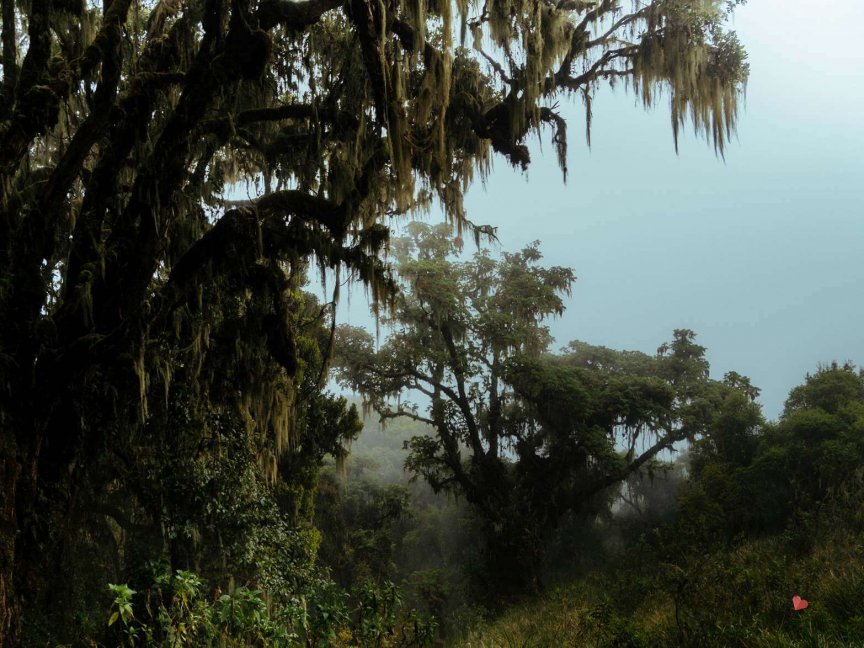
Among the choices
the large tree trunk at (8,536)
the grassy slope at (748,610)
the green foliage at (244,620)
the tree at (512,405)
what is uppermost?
the tree at (512,405)

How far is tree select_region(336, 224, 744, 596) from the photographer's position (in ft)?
62.3

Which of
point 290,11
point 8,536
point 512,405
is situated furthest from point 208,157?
point 512,405

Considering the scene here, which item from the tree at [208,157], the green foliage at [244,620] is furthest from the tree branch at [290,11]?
the green foliage at [244,620]

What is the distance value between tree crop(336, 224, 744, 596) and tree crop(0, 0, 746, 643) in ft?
36.8

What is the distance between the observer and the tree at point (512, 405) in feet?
62.3

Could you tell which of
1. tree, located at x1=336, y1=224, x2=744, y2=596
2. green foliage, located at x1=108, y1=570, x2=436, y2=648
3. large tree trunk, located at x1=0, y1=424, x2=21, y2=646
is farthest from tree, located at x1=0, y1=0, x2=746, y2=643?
tree, located at x1=336, y1=224, x2=744, y2=596

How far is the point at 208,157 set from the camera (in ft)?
22.8

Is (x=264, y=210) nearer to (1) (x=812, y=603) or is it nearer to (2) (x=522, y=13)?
(2) (x=522, y=13)

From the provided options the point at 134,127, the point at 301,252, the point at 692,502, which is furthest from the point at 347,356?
the point at 134,127

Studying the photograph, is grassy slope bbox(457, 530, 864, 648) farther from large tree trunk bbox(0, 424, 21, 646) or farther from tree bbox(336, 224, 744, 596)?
tree bbox(336, 224, 744, 596)

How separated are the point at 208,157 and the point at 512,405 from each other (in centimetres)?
1590

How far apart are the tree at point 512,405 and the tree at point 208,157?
11220 mm

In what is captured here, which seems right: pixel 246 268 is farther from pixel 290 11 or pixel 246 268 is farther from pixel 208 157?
pixel 290 11

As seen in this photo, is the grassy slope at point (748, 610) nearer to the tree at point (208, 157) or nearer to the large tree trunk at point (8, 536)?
the tree at point (208, 157)
